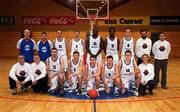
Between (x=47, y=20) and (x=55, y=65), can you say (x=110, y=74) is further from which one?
(x=47, y=20)

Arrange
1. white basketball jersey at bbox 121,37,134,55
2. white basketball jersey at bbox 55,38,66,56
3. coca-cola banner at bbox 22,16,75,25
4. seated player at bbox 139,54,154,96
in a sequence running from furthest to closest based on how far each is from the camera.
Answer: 1. coca-cola banner at bbox 22,16,75,25
2. white basketball jersey at bbox 55,38,66,56
3. white basketball jersey at bbox 121,37,134,55
4. seated player at bbox 139,54,154,96

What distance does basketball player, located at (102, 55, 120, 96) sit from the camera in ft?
30.2

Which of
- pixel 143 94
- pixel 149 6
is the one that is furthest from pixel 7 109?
pixel 149 6

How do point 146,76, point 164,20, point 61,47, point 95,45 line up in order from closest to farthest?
1. point 146,76
2. point 95,45
3. point 61,47
4. point 164,20

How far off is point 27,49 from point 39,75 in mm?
1031

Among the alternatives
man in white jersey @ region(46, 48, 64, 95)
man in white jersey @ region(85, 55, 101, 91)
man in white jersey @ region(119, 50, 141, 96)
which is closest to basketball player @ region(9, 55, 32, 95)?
man in white jersey @ region(46, 48, 64, 95)

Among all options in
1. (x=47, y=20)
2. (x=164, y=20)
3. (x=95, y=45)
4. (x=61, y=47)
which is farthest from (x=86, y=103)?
(x=164, y=20)

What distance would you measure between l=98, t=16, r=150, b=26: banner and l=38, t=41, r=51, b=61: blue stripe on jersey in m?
10.2

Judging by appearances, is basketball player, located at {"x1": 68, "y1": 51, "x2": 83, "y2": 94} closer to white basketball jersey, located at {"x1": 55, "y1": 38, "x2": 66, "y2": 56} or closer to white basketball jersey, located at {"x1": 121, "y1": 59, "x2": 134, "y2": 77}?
white basketball jersey, located at {"x1": 55, "y1": 38, "x2": 66, "y2": 56}

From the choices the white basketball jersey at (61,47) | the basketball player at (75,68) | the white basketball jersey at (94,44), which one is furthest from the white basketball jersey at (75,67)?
the white basketball jersey at (61,47)

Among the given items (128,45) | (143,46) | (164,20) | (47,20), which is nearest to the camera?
(143,46)

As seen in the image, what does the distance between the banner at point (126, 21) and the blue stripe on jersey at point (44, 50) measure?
33.5ft

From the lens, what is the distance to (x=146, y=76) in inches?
363

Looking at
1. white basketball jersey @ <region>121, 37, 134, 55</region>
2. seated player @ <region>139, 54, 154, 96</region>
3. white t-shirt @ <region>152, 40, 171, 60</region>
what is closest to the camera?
seated player @ <region>139, 54, 154, 96</region>
